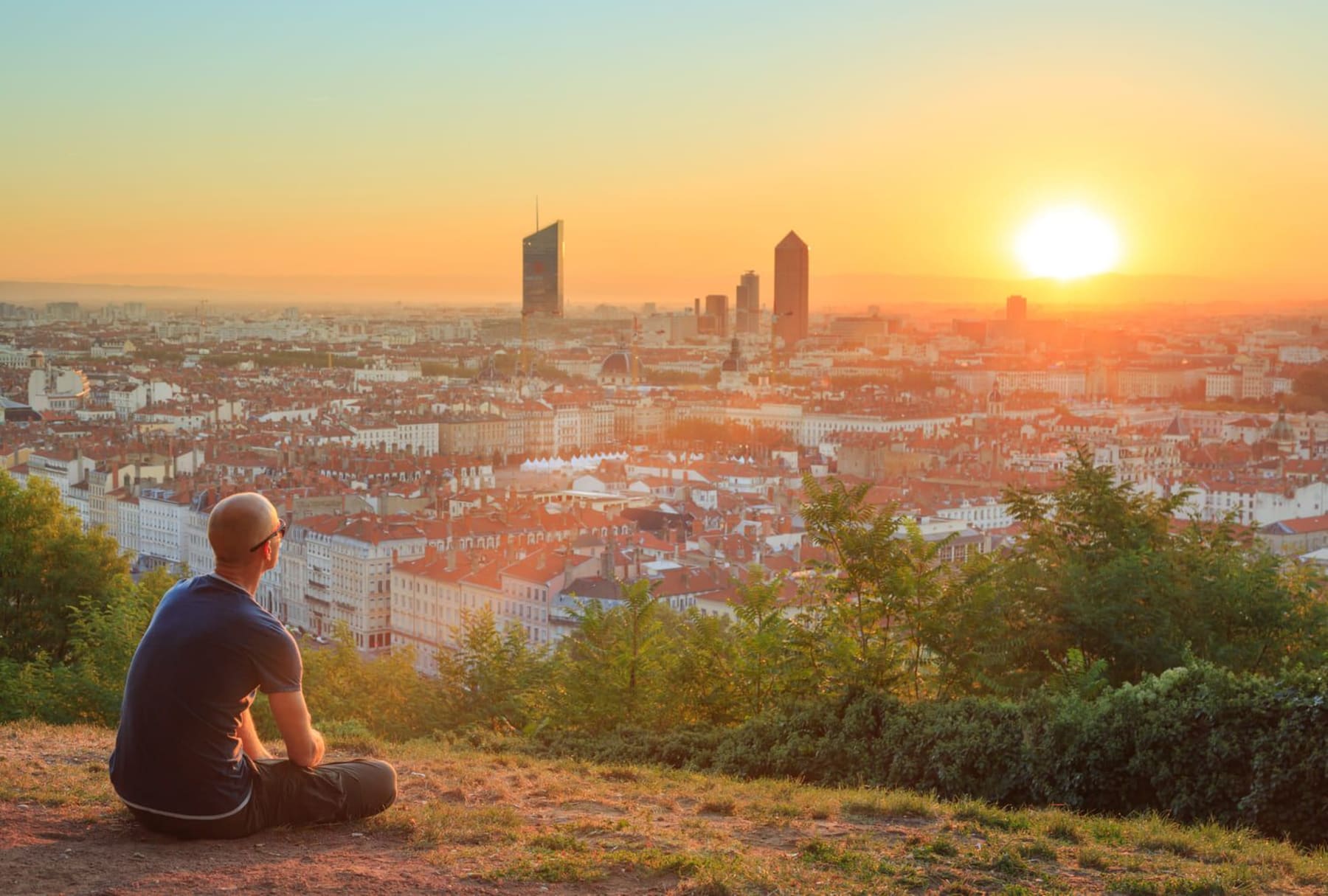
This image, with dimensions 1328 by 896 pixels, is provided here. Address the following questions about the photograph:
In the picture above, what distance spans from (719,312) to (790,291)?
29.5 feet

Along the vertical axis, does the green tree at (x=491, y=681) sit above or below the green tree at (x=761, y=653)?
below

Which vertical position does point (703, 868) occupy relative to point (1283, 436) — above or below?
above

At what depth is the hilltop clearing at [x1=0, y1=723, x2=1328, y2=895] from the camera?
3.15 metres

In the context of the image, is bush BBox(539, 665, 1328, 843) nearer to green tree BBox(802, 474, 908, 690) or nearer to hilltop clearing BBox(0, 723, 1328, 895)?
hilltop clearing BBox(0, 723, 1328, 895)

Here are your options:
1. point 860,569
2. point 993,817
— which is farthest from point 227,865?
point 860,569

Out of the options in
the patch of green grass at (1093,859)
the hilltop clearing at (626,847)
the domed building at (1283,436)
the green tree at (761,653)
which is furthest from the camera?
the domed building at (1283,436)

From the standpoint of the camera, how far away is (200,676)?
3049mm

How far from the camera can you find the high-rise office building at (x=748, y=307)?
4094 inches

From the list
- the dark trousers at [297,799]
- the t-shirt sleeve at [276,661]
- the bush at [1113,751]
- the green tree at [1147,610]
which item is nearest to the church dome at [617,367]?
the green tree at [1147,610]

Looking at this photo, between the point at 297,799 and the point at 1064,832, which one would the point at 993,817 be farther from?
the point at 297,799

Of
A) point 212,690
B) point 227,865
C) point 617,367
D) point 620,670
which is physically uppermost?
point 212,690

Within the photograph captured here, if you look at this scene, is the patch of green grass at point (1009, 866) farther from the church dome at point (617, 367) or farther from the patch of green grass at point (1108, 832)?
the church dome at point (617, 367)

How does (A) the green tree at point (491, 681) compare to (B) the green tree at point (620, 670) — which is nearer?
(B) the green tree at point (620, 670)

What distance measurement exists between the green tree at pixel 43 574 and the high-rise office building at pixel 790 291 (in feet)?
270
